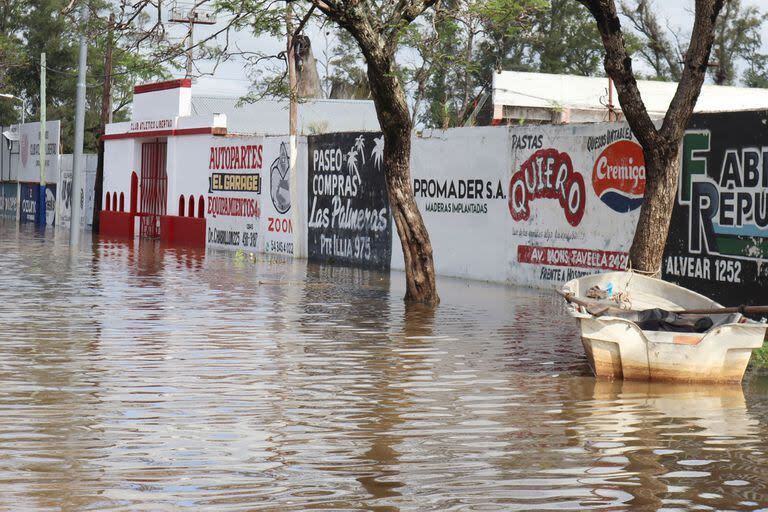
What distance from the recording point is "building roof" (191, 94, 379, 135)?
1973 inches

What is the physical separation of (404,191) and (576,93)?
22.5m

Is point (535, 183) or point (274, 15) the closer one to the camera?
point (274, 15)

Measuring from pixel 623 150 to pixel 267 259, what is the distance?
1158 cm

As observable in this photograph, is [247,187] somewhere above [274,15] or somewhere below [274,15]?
below

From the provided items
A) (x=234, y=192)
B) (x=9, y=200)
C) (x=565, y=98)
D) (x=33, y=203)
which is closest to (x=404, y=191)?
(x=234, y=192)

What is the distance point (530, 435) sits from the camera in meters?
9.27

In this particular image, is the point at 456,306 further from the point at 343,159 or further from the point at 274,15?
the point at 343,159

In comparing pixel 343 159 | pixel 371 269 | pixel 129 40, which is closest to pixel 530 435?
pixel 129 40

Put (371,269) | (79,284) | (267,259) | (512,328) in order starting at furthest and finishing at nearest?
(267,259)
(371,269)
(79,284)
(512,328)

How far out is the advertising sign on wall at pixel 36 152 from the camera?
178ft

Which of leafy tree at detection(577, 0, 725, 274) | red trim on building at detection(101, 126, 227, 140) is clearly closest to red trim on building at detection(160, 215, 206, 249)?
red trim on building at detection(101, 126, 227, 140)

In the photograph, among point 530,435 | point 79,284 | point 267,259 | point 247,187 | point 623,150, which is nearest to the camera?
point 530,435

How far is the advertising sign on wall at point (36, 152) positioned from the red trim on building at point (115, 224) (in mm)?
10029

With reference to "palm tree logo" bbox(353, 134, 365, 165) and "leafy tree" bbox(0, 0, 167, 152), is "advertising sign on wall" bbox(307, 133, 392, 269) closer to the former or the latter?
"palm tree logo" bbox(353, 134, 365, 165)
